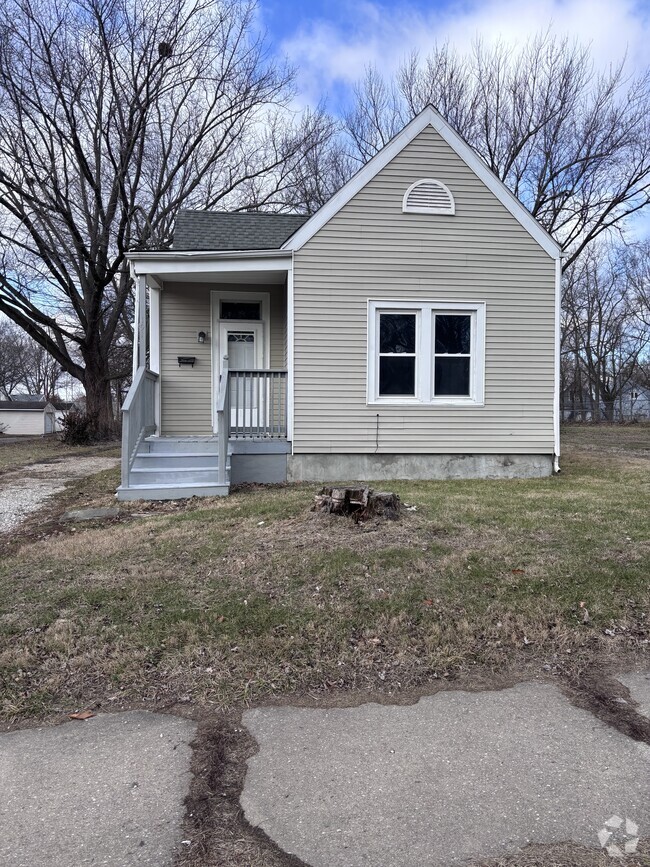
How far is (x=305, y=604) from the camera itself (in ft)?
12.8

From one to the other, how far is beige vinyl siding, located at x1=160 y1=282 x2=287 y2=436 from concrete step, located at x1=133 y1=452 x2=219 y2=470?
6.19ft

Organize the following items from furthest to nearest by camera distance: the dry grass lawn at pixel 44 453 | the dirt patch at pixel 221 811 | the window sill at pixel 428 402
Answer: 1. the dry grass lawn at pixel 44 453
2. the window sill at pixel 428 402
3. the dirt patch at pixel 221 811

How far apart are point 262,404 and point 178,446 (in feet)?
5.08

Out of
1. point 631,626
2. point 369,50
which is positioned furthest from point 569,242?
point 631,626

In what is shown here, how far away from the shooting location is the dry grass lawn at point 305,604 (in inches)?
123

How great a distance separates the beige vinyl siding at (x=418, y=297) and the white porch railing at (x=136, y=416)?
237 cm

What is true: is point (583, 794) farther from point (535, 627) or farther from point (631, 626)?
point (631, 626)

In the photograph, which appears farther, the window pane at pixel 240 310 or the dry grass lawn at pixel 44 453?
the dry grass lawn at pixel 44 453

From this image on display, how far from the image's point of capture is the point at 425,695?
9.74 ft

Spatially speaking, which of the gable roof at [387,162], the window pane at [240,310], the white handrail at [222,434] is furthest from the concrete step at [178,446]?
the gable roof at [387,162]

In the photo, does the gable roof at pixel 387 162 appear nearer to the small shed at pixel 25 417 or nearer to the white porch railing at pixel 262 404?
the white porch railing at pixel 262 404

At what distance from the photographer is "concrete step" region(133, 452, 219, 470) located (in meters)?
8.10

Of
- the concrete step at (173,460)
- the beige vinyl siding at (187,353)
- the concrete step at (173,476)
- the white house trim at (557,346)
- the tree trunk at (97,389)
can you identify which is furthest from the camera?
the tree trunk at (97,389)

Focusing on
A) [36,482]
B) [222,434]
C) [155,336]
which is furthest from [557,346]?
[36,482]
